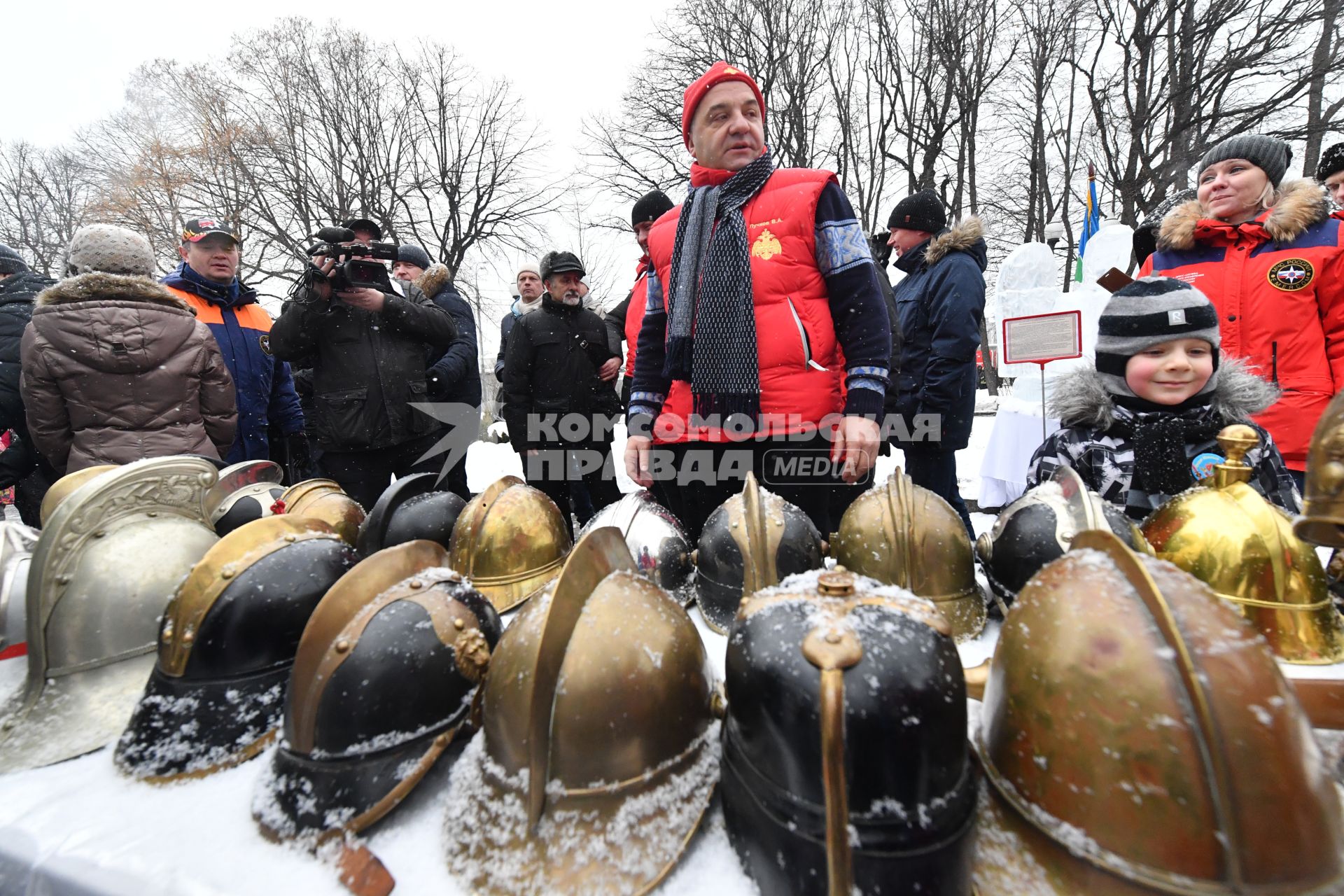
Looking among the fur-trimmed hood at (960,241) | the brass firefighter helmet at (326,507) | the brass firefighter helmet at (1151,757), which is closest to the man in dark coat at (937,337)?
the fur-trimmed hood at (960,241)

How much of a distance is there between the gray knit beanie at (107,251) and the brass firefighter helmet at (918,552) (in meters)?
3.20

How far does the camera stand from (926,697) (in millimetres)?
700

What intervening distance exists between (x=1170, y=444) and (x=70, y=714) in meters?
2.88

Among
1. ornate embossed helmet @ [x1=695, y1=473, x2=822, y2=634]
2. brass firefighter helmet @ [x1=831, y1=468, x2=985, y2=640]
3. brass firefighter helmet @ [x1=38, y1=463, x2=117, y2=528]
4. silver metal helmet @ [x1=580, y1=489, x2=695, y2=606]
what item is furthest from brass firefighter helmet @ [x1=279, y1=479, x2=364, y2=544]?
brass firefighter helmet @ [x1=831, y1=468, x2=985, y2=640]

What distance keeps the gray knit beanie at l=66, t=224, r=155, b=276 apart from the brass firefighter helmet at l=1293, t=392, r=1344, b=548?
3738 mm

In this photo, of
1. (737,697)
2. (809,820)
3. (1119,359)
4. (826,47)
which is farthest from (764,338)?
(826,47)

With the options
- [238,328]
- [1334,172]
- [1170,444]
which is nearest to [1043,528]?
[1170,444]

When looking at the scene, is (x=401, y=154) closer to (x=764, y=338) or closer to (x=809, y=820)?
(x=764, y=338)

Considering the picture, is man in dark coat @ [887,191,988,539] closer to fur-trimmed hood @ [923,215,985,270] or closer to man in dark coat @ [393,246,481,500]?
fur-trimmed hood @ [923,215,985,270]

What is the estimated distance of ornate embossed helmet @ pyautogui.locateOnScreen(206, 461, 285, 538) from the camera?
70.5 inches

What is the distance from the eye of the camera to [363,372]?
117 inches

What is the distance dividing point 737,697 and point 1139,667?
1.58ft

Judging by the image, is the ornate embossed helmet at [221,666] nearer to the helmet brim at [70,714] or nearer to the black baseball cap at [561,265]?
the helmet brim at [70,714]

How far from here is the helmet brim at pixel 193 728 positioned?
1.06m
